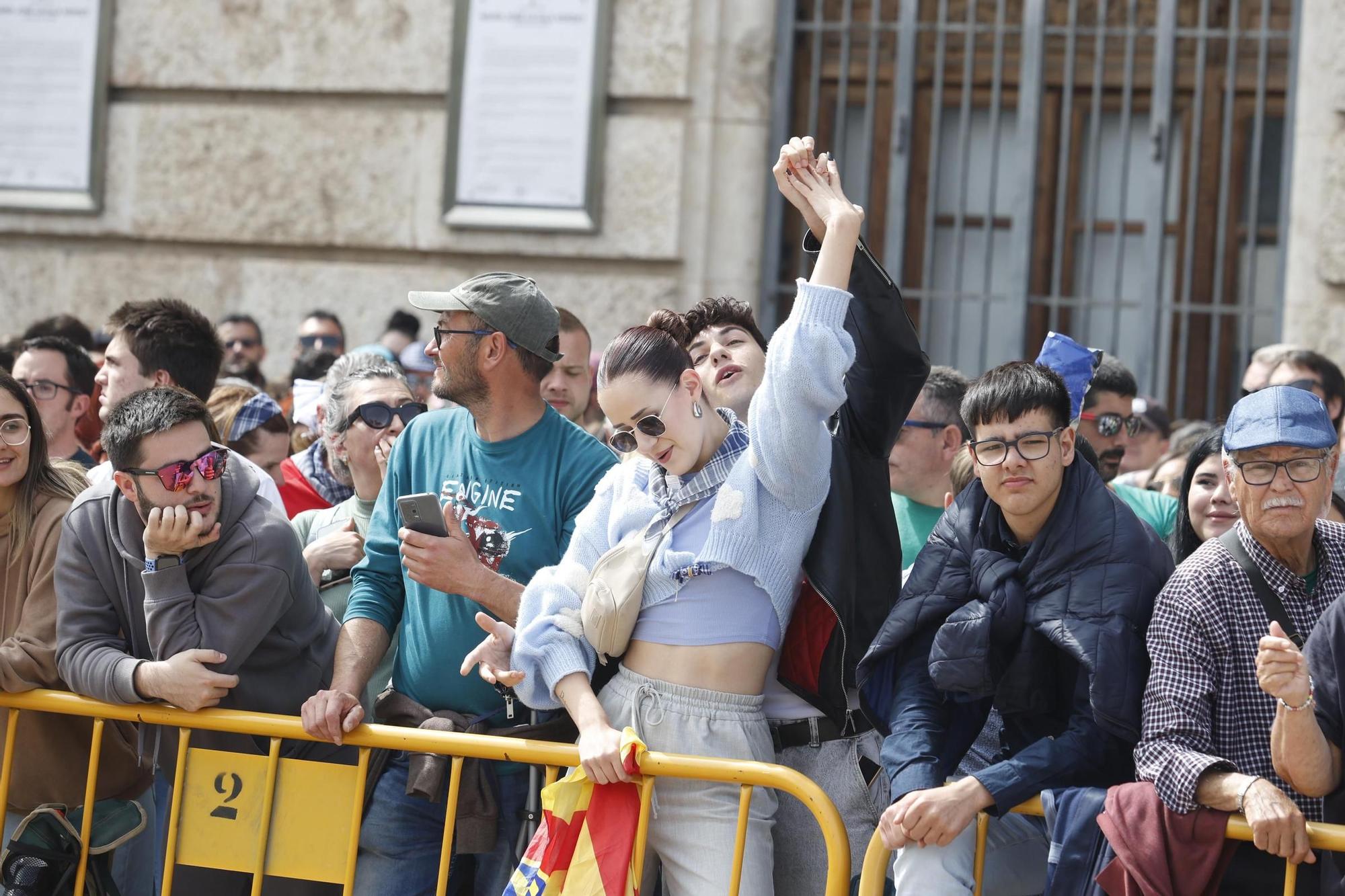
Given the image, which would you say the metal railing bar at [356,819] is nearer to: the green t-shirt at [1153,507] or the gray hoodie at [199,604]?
the gray hoodie at [199,604]

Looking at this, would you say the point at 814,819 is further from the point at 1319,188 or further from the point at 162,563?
the point at 1319,188

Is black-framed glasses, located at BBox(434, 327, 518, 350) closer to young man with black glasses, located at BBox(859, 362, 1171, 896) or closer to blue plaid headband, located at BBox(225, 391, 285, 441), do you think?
young man with black glasses, located at BBox(859, 362, 1171, 896)

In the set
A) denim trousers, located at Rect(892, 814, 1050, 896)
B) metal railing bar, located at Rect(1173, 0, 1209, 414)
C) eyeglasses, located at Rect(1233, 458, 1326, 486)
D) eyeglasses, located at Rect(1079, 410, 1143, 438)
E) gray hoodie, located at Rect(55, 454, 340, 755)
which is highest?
metal railing bar, located at Rect(1173, 0, 1209, 414)

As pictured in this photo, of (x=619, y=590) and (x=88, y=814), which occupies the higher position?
(x=619, y=590)

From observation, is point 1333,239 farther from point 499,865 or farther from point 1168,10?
point 499,865

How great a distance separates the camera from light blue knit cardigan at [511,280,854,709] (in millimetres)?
3529

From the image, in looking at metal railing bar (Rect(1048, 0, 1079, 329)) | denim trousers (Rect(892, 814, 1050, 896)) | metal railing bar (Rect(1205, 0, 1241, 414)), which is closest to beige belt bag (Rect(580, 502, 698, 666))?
denim trousers (Rect(892, 814, 1050, 896))

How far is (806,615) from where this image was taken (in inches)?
148

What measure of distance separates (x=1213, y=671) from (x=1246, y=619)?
13 cm

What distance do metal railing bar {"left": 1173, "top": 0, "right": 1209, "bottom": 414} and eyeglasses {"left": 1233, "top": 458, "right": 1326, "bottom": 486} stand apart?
4667mm

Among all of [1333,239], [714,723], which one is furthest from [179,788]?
[1333,239]

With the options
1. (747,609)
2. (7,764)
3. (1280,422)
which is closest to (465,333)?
(747,609)

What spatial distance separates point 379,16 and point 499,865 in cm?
552

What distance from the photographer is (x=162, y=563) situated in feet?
13.3
